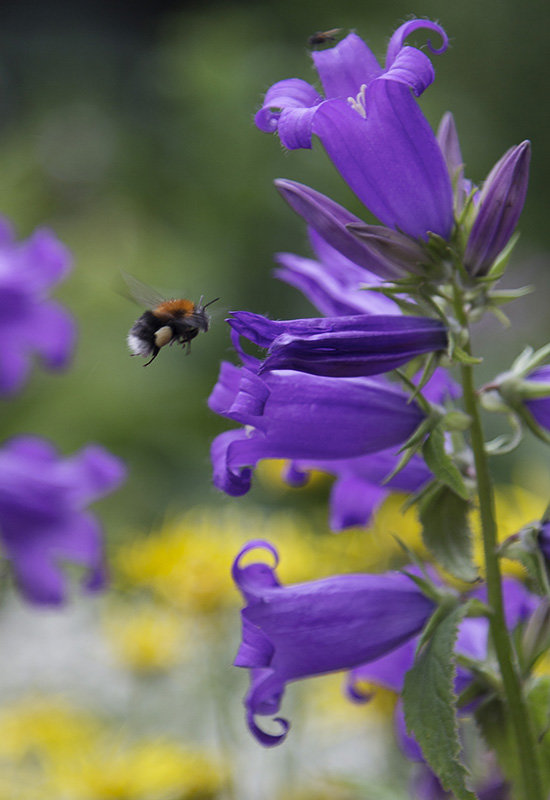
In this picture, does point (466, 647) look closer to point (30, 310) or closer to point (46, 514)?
point (46, 514)

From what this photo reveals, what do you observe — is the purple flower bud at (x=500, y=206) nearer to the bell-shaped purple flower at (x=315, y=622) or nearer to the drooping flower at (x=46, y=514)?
the bell-shaped purple flower at (x=315, y=622)

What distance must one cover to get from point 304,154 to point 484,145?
1101mm

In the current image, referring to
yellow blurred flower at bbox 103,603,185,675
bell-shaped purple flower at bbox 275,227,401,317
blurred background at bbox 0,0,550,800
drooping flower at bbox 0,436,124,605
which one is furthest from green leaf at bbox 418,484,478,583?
drooping flower at bbox 0,436,124,605

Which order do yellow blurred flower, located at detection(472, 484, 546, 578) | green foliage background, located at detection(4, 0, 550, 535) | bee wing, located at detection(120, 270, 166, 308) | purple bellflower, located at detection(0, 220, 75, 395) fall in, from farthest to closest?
green foliage background, located at detection(4, 0, 550, 535)
purple bellflower, located at detection(0, 220, 75, 395)
yellow blurred flower, located at detection(472, 484, 546, 578)
bee wing, located at detection(120, 270, 166, 308)

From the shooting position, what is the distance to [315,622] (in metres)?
0.69

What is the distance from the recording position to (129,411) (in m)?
3.13

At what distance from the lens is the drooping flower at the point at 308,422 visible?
2.18ft


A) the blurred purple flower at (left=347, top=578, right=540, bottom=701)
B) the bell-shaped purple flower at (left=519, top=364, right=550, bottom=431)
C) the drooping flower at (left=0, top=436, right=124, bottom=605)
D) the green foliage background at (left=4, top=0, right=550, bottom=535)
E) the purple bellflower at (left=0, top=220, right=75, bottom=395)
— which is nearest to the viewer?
the bell-shaped purple flower at (left=519, top=364, right=550, bottom=431)

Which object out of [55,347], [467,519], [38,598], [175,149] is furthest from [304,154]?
[467,519]

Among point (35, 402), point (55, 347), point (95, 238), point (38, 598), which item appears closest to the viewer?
point (38, 598)

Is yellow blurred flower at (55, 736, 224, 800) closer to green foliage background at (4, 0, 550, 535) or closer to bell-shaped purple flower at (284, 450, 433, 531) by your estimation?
bell-shaped purple flower at (284, 450, 433, 531)

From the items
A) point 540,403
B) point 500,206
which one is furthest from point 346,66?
point 540,403

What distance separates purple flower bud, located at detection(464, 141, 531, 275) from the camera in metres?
0.64

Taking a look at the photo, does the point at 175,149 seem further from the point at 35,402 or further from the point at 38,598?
the point at 38,598
